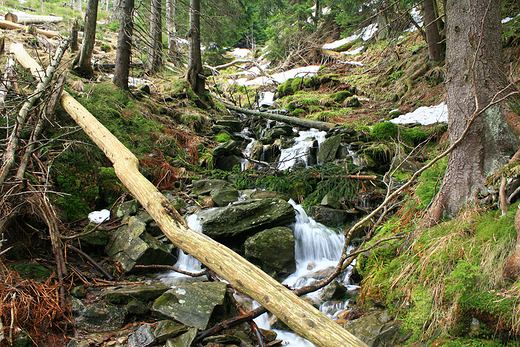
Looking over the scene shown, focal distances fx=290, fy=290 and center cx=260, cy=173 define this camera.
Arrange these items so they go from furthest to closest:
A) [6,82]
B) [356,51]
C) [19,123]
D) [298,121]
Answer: [356,51]
[298,121]
[6,82]
[19,123]

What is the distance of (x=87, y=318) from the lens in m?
2.99

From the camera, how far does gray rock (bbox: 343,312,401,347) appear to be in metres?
2.85

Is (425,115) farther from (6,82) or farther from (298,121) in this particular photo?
(6,82)

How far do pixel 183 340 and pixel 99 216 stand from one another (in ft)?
10.3

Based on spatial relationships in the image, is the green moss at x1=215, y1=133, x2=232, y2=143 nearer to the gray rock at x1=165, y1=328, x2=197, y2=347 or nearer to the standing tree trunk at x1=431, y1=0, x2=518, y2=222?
the standing tree trunk at x1=431, y1=0, x2=518, y2=222

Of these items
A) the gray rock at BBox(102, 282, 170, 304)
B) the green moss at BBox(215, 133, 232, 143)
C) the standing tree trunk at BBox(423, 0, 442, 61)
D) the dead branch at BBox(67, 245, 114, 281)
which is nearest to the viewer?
the gray rock at BBox(102, 282, 170, 304)

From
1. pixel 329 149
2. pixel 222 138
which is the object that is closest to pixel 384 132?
pixel 329 149

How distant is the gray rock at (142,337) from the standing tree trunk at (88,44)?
8.96 m

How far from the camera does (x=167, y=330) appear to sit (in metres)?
2.89

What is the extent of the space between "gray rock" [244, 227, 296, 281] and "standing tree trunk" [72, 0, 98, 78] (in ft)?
26.5

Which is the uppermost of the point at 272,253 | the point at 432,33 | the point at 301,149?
the point at 432,33

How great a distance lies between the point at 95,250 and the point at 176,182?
9.15 feet

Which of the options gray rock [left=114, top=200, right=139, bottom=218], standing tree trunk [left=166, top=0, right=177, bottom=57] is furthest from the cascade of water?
standing tree trunk [left=166, top=0, right=177, bottom=57]

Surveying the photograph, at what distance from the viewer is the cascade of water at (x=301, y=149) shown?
28.5ft
